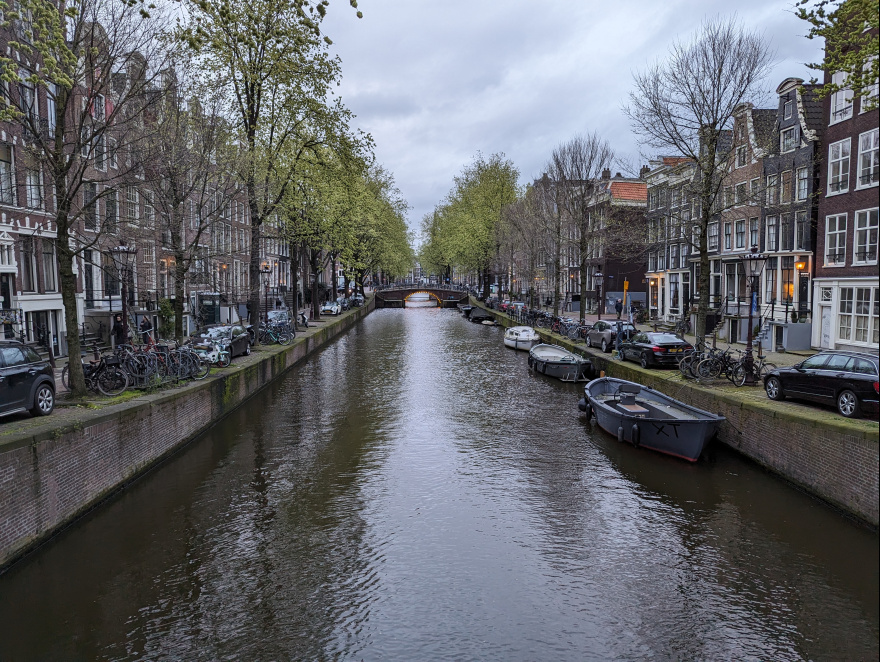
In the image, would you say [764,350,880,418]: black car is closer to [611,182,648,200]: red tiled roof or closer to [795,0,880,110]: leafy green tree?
[795,0,880,110]: leafy green tree

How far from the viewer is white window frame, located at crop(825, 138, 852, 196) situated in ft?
82.4

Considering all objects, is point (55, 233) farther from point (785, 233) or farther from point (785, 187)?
point (785, 233)

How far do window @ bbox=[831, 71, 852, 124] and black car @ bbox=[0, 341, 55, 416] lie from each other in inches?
1130

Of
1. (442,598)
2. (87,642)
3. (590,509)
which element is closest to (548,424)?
(590,509)

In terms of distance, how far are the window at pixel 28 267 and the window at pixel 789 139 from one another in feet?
110

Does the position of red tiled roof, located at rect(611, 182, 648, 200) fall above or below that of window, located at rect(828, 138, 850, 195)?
above

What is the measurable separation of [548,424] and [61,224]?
49.5 feet

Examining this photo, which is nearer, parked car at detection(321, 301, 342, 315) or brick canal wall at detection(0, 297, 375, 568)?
brick canal wall at detection(0, 297, 375, 568)

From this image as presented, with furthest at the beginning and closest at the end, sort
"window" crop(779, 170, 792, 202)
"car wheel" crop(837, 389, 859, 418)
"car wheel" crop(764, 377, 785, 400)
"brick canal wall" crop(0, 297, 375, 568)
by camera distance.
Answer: "window" crop(779, 170, 792, 202) → "car wheel" crop(764, 377, 785, 400) → "car wheel" crop(837, 389, 859, 418) → "brick canal wall" crop(0, 297, 375, 568)

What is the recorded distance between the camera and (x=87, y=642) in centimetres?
853

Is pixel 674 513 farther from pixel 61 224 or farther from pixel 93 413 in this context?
pixel 61 224

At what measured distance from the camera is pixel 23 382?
12.7m

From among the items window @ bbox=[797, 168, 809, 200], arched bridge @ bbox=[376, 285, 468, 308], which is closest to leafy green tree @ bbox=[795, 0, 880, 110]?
window @ bbox=[797, 168, 809, 200]

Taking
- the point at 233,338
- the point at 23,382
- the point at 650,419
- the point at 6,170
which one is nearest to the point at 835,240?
the point at 650,419
